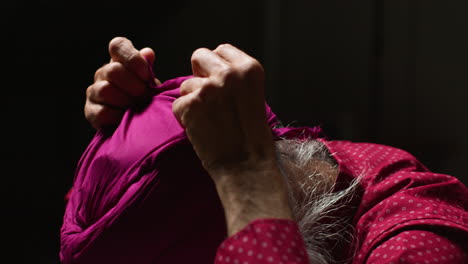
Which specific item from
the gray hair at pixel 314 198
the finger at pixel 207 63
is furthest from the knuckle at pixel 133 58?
the gray hair at pixel 314 198

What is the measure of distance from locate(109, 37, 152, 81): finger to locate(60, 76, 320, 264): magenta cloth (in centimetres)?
6

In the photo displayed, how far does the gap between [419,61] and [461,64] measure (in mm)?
146

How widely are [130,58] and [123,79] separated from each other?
3cm

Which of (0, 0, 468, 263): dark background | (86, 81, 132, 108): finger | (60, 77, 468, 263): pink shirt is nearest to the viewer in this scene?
(60, 77, 468, 263): pink shirt

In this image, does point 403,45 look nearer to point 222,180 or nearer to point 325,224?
point 325,224

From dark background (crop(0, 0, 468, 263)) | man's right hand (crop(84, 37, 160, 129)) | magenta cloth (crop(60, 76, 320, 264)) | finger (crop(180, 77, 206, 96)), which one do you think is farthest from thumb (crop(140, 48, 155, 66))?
dark background (crop(0, 0, 468, 263))

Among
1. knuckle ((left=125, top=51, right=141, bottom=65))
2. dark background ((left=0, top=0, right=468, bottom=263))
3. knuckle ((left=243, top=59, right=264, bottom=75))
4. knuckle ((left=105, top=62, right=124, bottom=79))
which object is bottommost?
dark background ((left=0, top=0, right=468, bottom=263))

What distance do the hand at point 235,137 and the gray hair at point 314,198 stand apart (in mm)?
126

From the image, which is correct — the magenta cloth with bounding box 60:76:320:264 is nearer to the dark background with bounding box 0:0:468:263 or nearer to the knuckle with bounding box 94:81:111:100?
the knuckle with bounding box 94:81:111:100

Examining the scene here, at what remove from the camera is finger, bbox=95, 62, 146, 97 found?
2.54 feet

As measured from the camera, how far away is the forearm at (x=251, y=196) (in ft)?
1.91

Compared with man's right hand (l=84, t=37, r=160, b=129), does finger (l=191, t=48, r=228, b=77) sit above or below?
above

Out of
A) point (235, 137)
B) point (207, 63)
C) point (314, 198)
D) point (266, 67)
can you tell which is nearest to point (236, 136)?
point (235, 137)

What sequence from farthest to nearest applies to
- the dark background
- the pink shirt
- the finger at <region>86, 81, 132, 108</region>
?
the dark background < the finger at <region>86, 81, 132, 108</region> < the pink shirt
